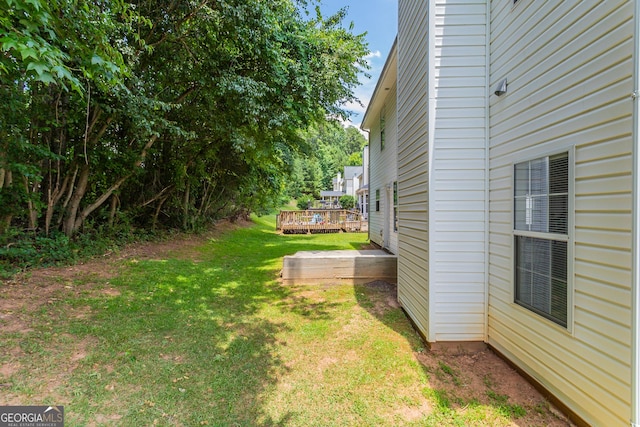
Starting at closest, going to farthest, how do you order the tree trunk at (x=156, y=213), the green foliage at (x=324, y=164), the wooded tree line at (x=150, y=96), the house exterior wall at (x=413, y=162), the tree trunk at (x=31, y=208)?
1. the house exterior wall at (x=413, y=162)
2. the wooded tree line at (x=150, y=96)
3. the tree trunk at (x=31, y=208)
4. the tree trunk at (x=156, y=213)
5. the green foliage at (x=324, y=164)

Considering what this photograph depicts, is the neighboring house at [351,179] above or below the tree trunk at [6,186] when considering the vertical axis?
above

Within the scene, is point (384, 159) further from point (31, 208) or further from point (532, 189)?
point (31, 208)

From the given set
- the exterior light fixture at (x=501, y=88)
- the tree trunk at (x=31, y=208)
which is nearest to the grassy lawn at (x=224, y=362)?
the tree trunk at (x=31, y=208)

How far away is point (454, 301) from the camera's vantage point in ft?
11.6

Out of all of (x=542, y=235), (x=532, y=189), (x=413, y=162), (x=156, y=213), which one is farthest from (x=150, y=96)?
(x=542, y=235)

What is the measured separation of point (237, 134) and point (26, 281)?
17.5 ft

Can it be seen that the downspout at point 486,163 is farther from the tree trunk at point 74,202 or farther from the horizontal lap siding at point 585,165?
the tree trunk at point 74,202

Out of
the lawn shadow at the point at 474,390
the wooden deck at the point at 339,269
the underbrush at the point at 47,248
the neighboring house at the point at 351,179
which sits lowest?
the lawn shadow at the point at 474,390

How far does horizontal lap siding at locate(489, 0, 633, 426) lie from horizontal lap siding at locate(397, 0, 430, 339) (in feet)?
3.18

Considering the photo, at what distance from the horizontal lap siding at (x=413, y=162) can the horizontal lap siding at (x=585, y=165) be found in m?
0.97

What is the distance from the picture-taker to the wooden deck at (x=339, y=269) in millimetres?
6523

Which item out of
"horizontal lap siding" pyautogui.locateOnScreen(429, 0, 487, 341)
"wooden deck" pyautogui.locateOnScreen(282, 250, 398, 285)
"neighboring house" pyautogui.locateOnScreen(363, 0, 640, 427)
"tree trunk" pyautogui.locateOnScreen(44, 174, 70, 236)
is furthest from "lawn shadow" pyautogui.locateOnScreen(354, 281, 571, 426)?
"tree trunk" pyautogui.locateOnScreen(44, 174, 70, 236)

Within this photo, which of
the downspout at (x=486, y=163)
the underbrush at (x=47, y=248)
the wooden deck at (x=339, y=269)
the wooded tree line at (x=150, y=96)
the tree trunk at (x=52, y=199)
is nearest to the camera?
the downspout at (x=486, y=163)

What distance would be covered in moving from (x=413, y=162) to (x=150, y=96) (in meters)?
6.10
